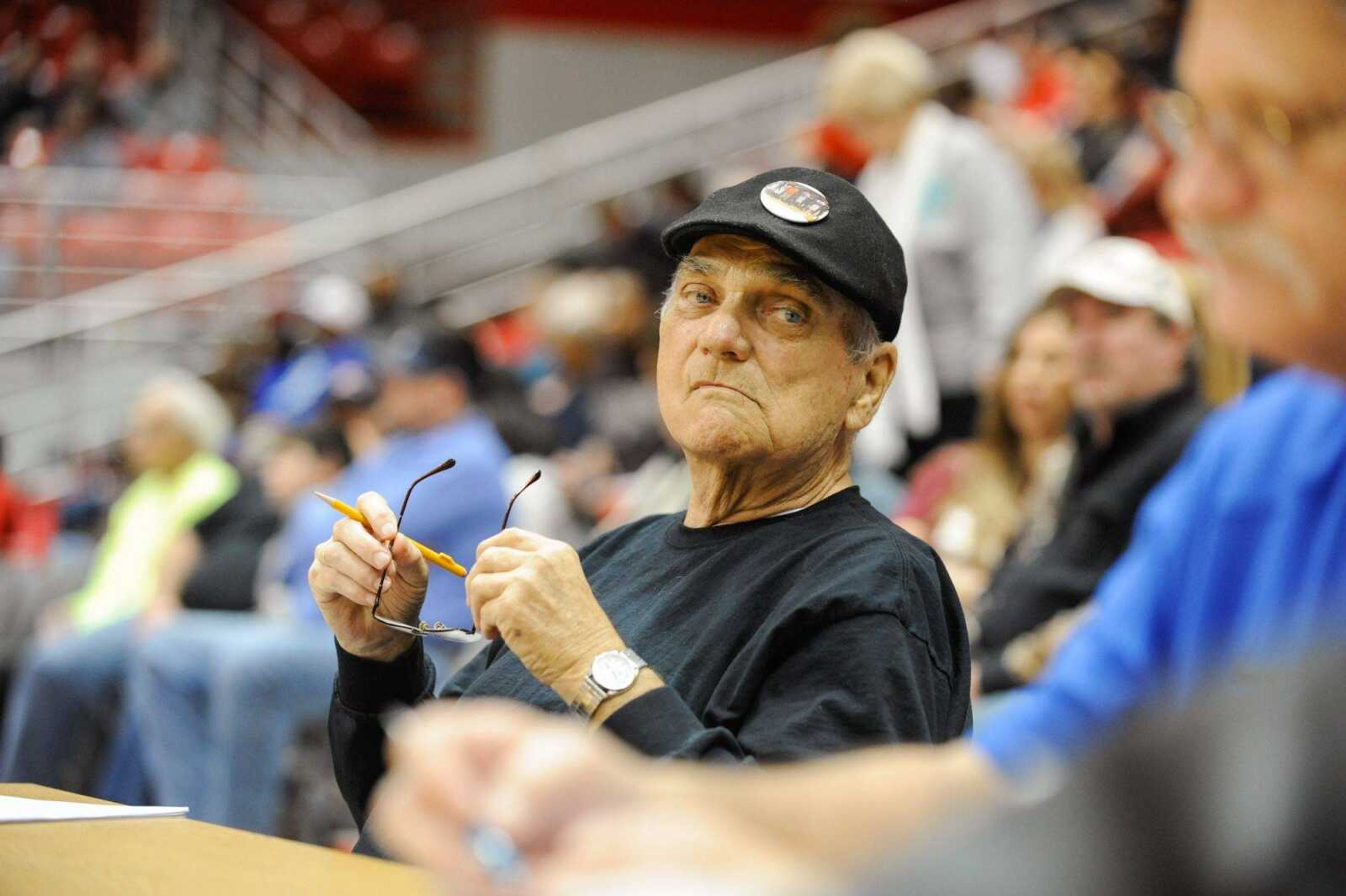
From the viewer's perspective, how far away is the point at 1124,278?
10.9 feet

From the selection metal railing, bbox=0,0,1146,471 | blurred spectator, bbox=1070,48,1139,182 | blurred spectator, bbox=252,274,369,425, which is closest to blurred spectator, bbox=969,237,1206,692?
blurred spectator, bbox=252,274,369,425

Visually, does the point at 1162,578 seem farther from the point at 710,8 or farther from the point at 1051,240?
the point at 710,8

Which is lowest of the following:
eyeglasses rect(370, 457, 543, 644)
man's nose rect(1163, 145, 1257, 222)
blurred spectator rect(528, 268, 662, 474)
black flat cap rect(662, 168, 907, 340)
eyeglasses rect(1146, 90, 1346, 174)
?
blurred spectator rect(528, 268, 662, 474)

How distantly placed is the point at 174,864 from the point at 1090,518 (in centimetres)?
220

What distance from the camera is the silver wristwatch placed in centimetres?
144

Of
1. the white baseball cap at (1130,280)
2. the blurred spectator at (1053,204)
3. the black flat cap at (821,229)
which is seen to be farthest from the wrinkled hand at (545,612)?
the blurred spectator at (1053,204)

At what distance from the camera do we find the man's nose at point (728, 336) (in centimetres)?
176

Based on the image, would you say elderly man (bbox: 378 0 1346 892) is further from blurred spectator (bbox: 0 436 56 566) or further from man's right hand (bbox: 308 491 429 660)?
blurred spectator (bbox: 0 436 56 566)

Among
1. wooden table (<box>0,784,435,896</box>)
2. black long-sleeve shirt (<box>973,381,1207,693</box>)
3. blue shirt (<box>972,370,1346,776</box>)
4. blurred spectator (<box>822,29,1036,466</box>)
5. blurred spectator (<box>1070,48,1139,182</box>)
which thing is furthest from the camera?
blurred spectator (<box>1070,48,1139,182</box>)

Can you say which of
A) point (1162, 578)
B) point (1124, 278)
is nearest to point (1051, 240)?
point (1124, 278)

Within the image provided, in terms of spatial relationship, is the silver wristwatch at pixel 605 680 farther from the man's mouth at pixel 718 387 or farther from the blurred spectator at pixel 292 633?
the blurred spectator at pixel 292 633

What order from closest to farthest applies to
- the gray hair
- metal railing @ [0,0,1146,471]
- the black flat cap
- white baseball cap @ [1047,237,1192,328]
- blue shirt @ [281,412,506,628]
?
the black flat cap, white baseball cap @ [1047,237,1192,328], blue shirt @ [281,412,506,628], the gray hair, metal railing @ [0,0,1146,471]

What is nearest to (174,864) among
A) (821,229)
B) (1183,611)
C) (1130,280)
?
(1183,611)

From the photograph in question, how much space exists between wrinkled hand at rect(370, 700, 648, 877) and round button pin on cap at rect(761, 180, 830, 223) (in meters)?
1.11
